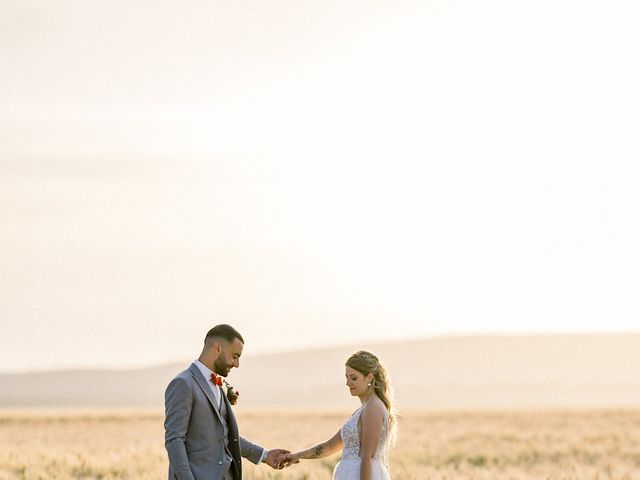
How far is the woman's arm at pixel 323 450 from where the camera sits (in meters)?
11.0

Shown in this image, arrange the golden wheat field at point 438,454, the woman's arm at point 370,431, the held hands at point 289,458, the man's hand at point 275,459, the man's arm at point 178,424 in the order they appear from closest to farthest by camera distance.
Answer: the man's arm at point 178,424 < the woman's arm at point 370,431 < the man's hand at point 275,459 < the held hands at point 289,458 < the golden wheat field at point 438,454

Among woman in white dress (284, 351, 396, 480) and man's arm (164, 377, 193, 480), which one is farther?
woman in white dress (284, 351, 396, 480)

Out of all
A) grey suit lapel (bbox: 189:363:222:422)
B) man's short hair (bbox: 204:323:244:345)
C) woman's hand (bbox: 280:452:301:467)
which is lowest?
A: woman's hand (bbox: 280:452:301:467)

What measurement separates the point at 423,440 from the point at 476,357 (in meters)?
149

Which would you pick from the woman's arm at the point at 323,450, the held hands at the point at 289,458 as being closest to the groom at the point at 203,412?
the woman's arm at the point at 323,450

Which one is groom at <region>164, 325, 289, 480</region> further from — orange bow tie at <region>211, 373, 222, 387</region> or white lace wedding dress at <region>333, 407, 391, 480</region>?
white lace wedding dress at <region>333, 407, 391, 480</region>

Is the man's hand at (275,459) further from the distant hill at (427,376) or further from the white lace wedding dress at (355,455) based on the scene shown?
the distant hill at (427,376)

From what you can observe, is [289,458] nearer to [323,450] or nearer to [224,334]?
[323,450]

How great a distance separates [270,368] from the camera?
595ft

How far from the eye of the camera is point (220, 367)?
9438mm

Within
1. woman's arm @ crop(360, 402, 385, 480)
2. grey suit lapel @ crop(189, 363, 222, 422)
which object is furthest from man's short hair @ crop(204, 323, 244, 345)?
woman's arm @ crop(360, 402, 385, 480)

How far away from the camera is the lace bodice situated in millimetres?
10203

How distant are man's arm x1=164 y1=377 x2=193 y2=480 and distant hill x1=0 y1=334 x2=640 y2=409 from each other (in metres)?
127

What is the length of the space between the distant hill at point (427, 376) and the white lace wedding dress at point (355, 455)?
125414mm
